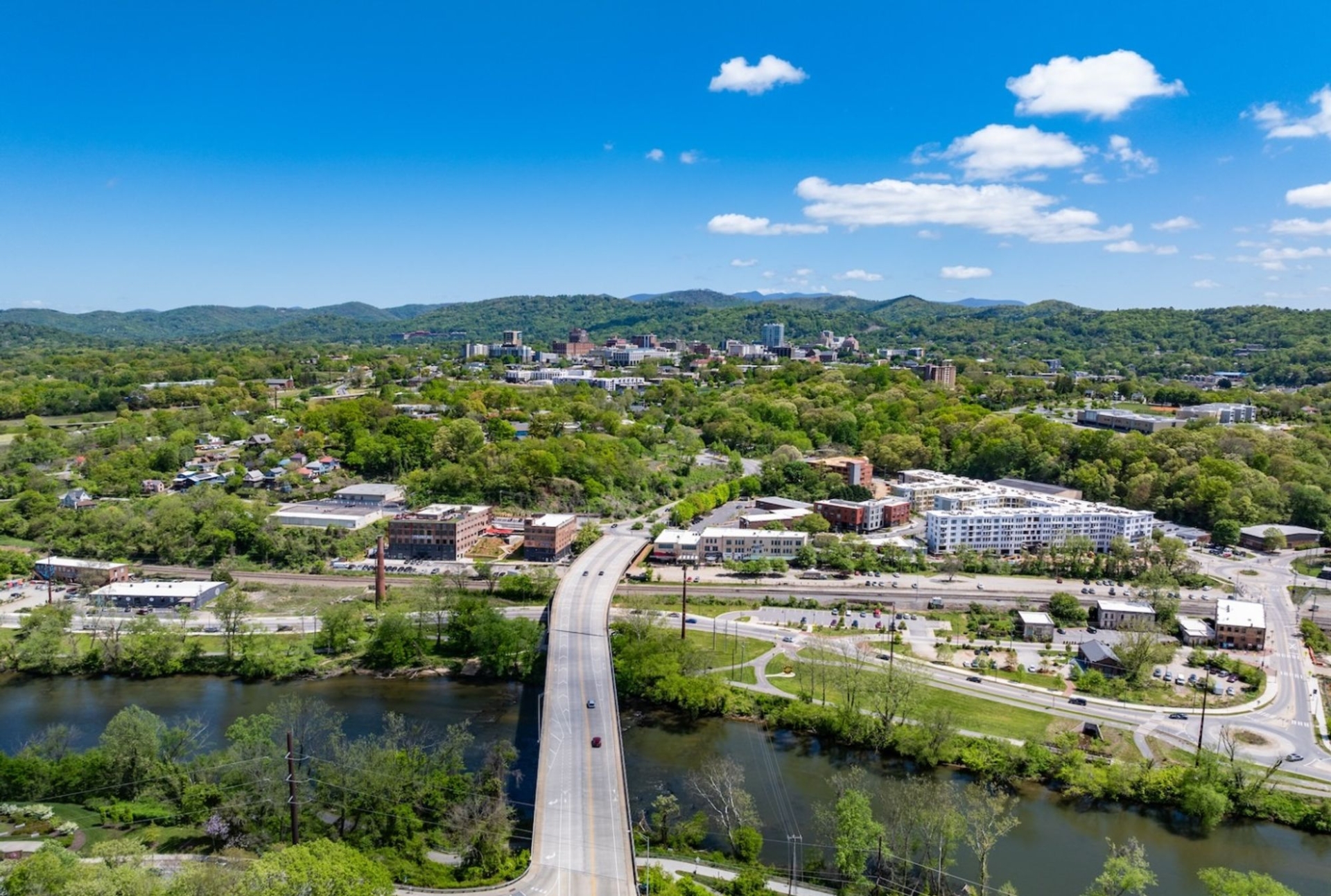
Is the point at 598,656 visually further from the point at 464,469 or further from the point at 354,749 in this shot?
the point at 464,469

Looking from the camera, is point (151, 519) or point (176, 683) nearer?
point (176, 683)

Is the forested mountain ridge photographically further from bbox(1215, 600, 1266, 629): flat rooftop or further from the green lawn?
the green lawn

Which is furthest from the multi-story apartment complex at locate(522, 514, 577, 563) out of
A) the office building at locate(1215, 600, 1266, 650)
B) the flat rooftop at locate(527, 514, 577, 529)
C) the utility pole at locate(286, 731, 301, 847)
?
the office building at locate(1215, 600, 1266, 650)

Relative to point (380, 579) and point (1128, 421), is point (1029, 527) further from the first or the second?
point (380, 579)

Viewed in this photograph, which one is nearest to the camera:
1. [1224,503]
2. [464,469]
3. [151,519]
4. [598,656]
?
[598,656]

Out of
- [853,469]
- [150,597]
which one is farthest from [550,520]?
[853,469]

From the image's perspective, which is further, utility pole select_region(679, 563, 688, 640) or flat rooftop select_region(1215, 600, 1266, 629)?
flat rooftop select_region(1215, 600, 1266, 629)

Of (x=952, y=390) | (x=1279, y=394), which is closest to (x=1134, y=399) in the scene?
(x=1279, y=394)

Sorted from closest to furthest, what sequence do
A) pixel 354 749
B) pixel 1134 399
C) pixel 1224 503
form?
pixel 354 749 → pixel 1224 503 → pixel 1134 399
